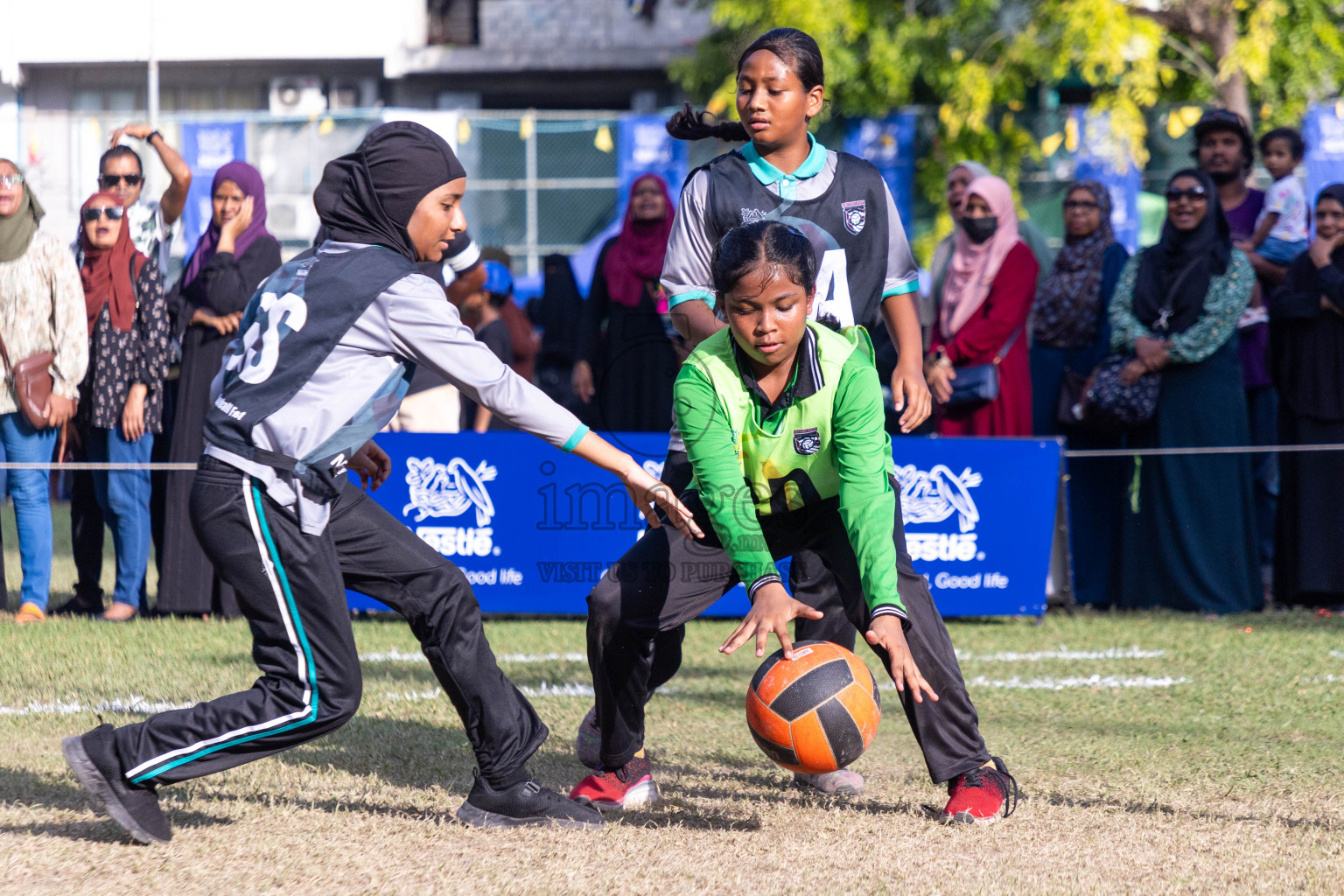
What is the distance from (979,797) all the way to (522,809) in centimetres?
131

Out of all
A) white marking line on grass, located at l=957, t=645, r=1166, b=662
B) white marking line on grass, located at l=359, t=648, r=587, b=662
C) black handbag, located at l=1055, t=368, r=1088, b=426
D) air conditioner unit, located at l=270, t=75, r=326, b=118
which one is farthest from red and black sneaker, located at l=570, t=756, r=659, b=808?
air conditioner unit, located at l=270, t=75, r=326, b=118

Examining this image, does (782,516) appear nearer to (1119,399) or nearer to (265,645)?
(265,645)

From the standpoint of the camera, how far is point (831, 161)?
462 centimetres

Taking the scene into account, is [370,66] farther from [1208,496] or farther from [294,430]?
[294,430]

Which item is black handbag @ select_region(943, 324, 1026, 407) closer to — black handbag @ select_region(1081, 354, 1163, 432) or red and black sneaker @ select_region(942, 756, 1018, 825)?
black handbag @ select_region(1081, 354, 1163, 432)

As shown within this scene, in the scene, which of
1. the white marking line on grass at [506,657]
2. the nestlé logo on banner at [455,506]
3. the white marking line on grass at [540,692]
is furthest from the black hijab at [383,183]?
the nestlé logo on banner at [455,506]

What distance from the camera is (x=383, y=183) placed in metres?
3.86

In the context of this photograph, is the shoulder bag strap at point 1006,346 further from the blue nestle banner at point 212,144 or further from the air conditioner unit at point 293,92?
the air conditioner unit at point 293,92

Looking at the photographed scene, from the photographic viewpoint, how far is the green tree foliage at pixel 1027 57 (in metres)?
15.9

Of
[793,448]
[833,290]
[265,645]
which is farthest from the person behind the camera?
[833,290]

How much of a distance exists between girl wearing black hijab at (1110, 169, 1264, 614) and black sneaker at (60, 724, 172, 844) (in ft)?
19.7

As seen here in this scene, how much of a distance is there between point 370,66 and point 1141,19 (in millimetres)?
14676

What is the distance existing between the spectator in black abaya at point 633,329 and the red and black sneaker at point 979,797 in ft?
16.7

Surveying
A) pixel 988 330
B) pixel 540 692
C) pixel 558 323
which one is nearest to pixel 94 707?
pixel 540 692
